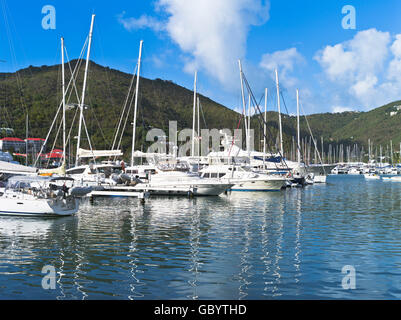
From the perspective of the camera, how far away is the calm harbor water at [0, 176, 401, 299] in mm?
11430

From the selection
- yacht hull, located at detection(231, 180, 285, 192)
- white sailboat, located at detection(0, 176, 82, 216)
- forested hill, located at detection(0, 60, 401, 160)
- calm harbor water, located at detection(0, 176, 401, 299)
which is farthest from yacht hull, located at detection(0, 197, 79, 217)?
forested hill, located at detection(0, 60, 401, 160)

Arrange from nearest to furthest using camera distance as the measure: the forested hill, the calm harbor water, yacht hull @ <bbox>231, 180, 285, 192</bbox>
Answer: the calm harbor water < yacht hull @ <bbox>231, 180, 285, 192</bbox> < the forested hill

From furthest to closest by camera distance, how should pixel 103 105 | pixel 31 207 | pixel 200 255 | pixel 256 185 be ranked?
pixel 103 105 → pixel 256 185 → pixel 31 207 → pixel 200 255

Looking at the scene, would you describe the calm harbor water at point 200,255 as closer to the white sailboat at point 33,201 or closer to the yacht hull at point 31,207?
the yacht hull at point 31,207

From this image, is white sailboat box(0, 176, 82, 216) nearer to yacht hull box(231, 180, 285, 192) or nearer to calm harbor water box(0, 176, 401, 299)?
calm harbor water box(0, 176, 401, 299)

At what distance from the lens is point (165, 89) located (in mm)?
180000

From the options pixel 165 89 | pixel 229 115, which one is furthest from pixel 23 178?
pixel 165 89

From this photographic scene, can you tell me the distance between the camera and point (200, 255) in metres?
15.5

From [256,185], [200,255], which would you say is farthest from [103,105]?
[200,255]

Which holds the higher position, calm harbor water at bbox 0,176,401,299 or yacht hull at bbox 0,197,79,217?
yacht hull at bbox 0,197,79,217

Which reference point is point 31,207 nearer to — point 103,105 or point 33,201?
point 33,201

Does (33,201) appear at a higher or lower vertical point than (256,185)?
lower

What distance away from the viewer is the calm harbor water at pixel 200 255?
11.4 m

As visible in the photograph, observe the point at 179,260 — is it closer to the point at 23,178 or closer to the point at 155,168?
the point at 23,178
